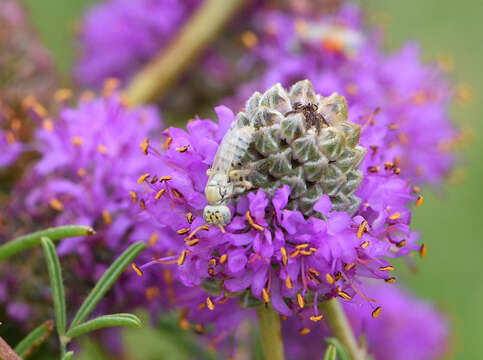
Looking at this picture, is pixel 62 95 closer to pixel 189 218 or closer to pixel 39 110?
A: pixel 39 110

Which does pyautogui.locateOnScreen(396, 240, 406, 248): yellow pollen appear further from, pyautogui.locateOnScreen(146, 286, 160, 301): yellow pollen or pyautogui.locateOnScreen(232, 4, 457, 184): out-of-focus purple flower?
pyautogui.locateOnScreen(232, 4, 457, 184): out-of-focus purple flower

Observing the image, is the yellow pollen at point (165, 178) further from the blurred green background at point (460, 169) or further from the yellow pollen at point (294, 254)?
the blurred green background at point (460, 169)

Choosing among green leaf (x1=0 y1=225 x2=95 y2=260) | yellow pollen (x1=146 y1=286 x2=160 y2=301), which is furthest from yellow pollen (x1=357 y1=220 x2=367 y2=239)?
yellow pollen (x1=146 y1=286 x2=160 y2=301)

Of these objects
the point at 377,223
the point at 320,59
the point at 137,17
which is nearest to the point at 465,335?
the point at 320,59

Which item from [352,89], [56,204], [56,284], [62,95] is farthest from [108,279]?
[352,89]

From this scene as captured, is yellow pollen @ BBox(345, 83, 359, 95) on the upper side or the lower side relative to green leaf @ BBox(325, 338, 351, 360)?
upper

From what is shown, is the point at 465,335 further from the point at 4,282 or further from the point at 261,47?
the point at 4,282
